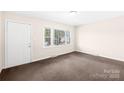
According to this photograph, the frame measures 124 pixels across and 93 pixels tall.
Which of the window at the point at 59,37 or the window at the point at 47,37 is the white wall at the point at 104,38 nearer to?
the window at the point at 59,37

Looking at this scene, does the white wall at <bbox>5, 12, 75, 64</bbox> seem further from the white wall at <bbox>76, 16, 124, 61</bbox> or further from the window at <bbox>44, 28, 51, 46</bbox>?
the white wall at <bbox>76, 16, 124, 61</bbox>

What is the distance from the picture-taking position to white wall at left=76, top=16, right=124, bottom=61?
392 centimetres

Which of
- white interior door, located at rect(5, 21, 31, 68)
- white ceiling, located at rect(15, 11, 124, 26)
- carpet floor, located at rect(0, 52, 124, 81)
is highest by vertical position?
white ceiling, located at rect(15, 11, 124, 26)

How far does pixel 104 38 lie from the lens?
4582 mm

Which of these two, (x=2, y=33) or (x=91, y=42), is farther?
(x=91, y=42)

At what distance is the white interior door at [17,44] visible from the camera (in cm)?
299

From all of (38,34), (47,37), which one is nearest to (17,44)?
(38,34)

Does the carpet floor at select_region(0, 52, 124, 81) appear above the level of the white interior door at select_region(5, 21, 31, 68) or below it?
below

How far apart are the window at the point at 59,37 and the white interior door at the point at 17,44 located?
5.67 ft

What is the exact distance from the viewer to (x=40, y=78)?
2.26 m

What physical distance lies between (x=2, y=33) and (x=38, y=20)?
1.65 meters

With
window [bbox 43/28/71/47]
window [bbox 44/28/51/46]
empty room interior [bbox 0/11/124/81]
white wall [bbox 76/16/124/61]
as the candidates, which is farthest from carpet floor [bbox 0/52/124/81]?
window [bbox 43/28/71/47]
